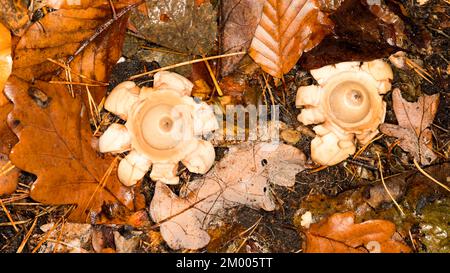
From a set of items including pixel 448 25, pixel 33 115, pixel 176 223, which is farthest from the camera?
pixel 448 25

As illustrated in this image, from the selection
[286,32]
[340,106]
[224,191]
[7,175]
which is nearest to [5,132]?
[7,175]

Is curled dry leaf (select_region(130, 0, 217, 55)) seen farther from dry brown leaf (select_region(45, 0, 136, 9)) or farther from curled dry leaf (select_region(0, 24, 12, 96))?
curled dry leaf (select_region(0, 24, 12, 96))

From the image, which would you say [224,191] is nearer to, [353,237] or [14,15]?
[353,237]

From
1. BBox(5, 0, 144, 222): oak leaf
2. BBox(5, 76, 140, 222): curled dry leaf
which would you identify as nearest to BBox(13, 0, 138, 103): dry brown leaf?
BBox(5, 0, 144, 222): oak leaf

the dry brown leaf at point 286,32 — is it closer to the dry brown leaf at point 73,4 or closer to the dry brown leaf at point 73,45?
the dry brown leaf at point 73,45

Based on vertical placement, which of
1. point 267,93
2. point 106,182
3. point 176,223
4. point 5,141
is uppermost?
point 267,93

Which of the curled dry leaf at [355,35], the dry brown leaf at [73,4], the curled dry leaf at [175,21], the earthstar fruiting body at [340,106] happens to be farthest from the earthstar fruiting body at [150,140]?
the curled dry leaf at [355,35]

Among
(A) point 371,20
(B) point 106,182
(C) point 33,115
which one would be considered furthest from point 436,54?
(C) point 33,115

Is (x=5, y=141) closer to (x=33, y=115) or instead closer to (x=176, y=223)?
(x=33, y=115)
